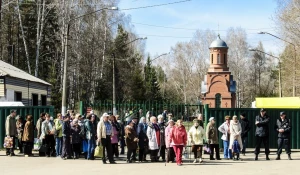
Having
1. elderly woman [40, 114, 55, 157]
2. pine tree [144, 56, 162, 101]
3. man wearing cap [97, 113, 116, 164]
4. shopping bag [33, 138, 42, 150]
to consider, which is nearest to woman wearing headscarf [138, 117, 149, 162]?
man wearing cap [97, 113, 116, 164]

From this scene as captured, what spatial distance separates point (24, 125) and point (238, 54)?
222ft

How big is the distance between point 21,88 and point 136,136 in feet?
60.6

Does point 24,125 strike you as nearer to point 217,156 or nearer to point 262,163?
point 217,156

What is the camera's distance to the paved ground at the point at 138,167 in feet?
53.0

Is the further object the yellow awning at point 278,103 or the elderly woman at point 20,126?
the yellow awning at point 278,103

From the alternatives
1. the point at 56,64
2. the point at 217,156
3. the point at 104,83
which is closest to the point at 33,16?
the point at 56,64

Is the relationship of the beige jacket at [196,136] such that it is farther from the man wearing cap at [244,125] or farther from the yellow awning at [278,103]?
the yellow awning at [278,103]

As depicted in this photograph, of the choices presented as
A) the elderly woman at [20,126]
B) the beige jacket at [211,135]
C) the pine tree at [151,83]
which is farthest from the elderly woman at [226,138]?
the pine tree at [151,83]

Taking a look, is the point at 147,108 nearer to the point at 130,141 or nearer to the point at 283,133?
the point at 130,141

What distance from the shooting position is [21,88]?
3612 cm

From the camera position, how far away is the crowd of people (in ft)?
62.2

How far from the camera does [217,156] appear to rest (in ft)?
68.1

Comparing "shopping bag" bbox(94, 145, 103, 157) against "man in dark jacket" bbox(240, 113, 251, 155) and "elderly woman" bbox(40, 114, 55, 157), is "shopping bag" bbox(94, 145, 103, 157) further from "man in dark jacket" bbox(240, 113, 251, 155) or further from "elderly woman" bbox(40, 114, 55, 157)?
"man in dark jacket" bbox(240, 113, 251, 155)

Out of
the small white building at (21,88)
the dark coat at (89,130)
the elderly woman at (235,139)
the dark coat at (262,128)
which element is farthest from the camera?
the small white building at (21,88)
